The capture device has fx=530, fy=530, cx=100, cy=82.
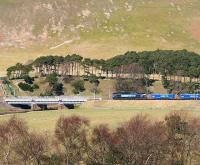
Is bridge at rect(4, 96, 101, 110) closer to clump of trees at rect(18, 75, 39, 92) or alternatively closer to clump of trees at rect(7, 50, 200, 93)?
clump of trees at rect(18, 75, 39, 92)

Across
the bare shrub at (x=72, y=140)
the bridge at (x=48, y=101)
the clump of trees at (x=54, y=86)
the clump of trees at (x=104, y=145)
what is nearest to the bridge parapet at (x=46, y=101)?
the bridge at (x=48, y=101)

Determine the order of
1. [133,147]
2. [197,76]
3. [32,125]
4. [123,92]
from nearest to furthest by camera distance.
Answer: [133,147] < [32,125] < [123,92] < [197,76]

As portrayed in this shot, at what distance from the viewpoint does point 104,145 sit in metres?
76.2

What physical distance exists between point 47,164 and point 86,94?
332 ft

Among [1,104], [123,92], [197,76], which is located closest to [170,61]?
[197,76]

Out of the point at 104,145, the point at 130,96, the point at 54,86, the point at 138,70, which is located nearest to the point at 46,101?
the point at 54,86

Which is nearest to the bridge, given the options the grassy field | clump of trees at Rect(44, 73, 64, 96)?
the grassy field

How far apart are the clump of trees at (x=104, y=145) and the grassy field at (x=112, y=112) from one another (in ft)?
50.5

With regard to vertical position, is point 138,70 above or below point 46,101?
above

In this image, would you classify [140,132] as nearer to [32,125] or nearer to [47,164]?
[47,164]

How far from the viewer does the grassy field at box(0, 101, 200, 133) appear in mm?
104750

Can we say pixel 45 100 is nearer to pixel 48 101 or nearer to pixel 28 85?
pixel 48 101

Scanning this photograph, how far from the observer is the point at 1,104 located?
154m

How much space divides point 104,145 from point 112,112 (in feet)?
155
